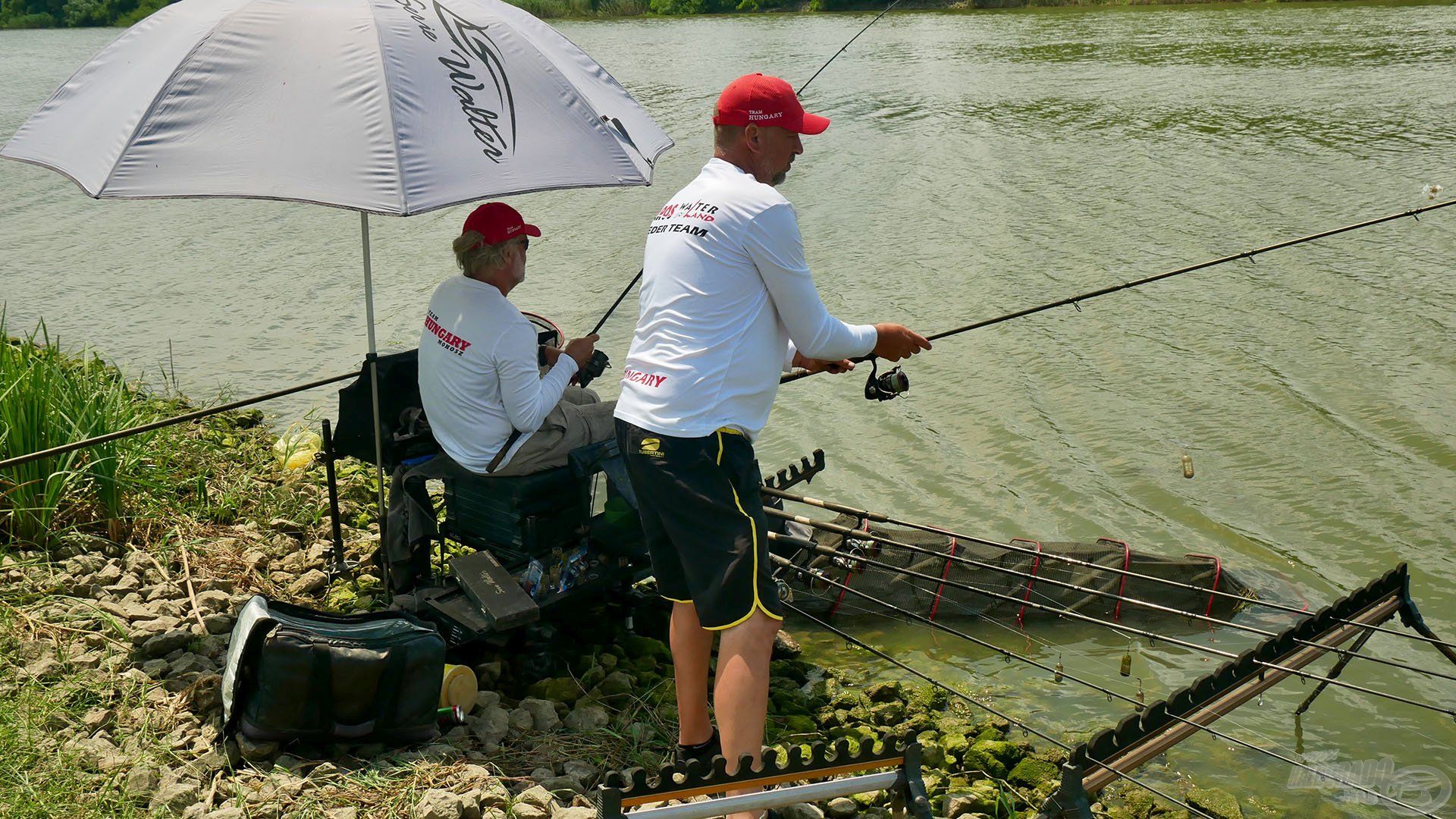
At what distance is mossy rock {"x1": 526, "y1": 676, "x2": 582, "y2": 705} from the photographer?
379cm

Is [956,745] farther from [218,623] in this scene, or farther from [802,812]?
[218,623]

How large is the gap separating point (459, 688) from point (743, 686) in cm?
105

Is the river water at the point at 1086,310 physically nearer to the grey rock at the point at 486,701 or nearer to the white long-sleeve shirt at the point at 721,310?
the grey rock at the point at 486,701

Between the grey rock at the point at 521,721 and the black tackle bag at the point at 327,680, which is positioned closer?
the black tackle bag at the point at 327,680

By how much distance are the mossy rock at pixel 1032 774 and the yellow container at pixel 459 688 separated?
1.68 meters

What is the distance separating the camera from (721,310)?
9.11 ft

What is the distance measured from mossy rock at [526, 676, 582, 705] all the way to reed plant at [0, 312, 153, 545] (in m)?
1.83

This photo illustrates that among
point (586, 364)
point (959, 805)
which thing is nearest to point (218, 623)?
point (586, 364)

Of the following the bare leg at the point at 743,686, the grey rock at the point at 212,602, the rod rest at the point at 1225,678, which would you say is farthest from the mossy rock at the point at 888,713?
the grey rock at the point at 212,602

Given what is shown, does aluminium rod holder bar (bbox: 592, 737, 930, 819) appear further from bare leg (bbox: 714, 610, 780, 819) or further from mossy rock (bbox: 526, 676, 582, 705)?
mossy rock (bbox: 526, 676, 582, 705)

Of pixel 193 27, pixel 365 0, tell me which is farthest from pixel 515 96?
pixel 193 27

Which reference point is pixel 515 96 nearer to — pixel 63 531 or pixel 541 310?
pixel 63 531

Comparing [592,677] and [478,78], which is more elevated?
[478,78]

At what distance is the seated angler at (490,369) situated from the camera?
11.9 ft
